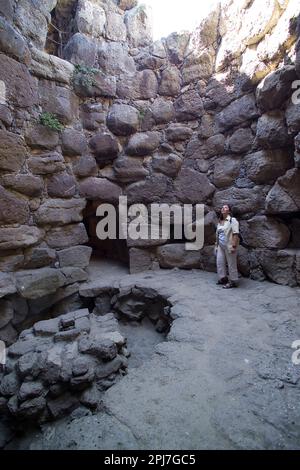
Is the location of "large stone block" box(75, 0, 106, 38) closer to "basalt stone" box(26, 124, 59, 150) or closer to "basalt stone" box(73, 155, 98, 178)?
"basalt stone" box(26, 124, 59, 150)

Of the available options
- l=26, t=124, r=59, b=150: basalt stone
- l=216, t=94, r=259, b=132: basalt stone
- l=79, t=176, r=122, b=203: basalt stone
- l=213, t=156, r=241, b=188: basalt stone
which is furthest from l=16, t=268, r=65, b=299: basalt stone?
l=216, t=94, r=259, b=132: basalt stone

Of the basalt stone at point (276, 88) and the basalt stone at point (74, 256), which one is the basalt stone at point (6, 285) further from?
the basalt stone at point (276, 88)

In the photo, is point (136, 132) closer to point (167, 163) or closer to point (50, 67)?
point (167, 163)

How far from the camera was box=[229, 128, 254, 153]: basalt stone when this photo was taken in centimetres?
404

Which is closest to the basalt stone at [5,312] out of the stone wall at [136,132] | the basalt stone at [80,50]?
the stone wall at [136,132]

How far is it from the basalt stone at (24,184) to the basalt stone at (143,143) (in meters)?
1.68

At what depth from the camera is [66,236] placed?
4066 millimetres

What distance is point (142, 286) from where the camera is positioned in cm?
374

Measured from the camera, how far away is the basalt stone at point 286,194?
342 centimetres

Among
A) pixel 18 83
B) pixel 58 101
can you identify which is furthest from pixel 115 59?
pixel 18 83

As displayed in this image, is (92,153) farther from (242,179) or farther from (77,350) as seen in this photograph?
(77,350)

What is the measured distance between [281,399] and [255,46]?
446cm

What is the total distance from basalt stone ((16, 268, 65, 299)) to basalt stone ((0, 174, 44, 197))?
109cm

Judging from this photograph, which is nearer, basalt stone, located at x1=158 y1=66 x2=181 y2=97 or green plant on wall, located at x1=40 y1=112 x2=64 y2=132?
green plant on wall, located at x1=40 y1=112 x2=64 y2=132
